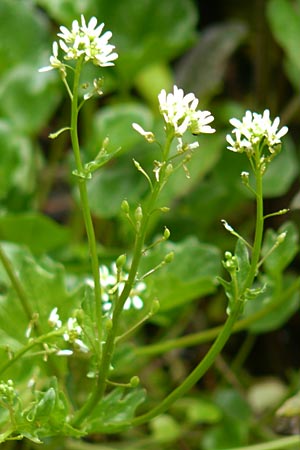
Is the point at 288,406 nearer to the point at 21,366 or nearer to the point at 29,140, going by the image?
the point at 21,366

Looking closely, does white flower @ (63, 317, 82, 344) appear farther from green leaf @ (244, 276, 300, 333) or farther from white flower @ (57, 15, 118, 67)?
green leaf @ (244, 276, 300, 333)

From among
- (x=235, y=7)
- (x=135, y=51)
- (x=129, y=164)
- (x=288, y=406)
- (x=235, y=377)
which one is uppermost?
(x=235, y=7)

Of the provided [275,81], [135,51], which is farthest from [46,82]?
[275,81]

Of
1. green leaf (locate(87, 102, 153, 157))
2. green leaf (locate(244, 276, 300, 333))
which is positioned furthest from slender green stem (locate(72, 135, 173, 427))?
green leaf (locate(87, 102, 153, 157))

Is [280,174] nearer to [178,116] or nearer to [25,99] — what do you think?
[25,99]

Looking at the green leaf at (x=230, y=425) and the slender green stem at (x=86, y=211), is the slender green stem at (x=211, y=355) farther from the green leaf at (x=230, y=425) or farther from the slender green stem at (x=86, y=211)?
the green leaf at (x=230, y=425)

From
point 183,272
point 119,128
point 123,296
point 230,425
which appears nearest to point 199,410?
point 230,425
